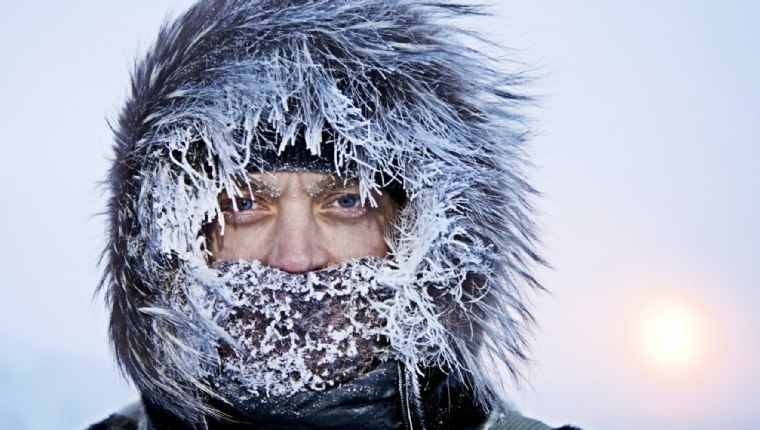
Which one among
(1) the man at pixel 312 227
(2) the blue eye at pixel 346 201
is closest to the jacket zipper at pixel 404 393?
(1) the man at pixel 312 227

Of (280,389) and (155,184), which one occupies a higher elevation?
(155,184)

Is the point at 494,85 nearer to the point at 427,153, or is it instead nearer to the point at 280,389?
the point at 427,153

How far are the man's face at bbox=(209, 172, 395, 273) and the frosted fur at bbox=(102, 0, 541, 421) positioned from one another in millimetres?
61

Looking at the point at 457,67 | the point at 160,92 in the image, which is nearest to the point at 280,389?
the point at 160,92


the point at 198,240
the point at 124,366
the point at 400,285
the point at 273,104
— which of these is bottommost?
the point at 124,366

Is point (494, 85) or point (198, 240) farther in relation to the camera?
point (494, 85)

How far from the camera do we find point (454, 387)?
2078mm

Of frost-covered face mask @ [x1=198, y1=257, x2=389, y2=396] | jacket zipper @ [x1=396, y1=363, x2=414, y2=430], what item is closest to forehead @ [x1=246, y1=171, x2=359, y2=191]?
frost-covered face mask @ [x1=198, y1=257, x2=389, y2=396]

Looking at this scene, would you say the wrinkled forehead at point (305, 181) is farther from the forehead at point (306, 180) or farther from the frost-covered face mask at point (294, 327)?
the frost-covered face mask at point (294, 327)

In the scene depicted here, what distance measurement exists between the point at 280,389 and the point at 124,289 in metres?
0.47

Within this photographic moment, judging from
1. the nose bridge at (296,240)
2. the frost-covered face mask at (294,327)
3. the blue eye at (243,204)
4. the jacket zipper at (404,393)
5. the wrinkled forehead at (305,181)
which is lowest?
the jacket zipper at (404,393)

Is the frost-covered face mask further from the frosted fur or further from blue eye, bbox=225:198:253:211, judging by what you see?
blue eye, bbox=225:198:253:211

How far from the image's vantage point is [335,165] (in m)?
2.06

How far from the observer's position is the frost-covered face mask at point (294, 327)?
1.96 m
